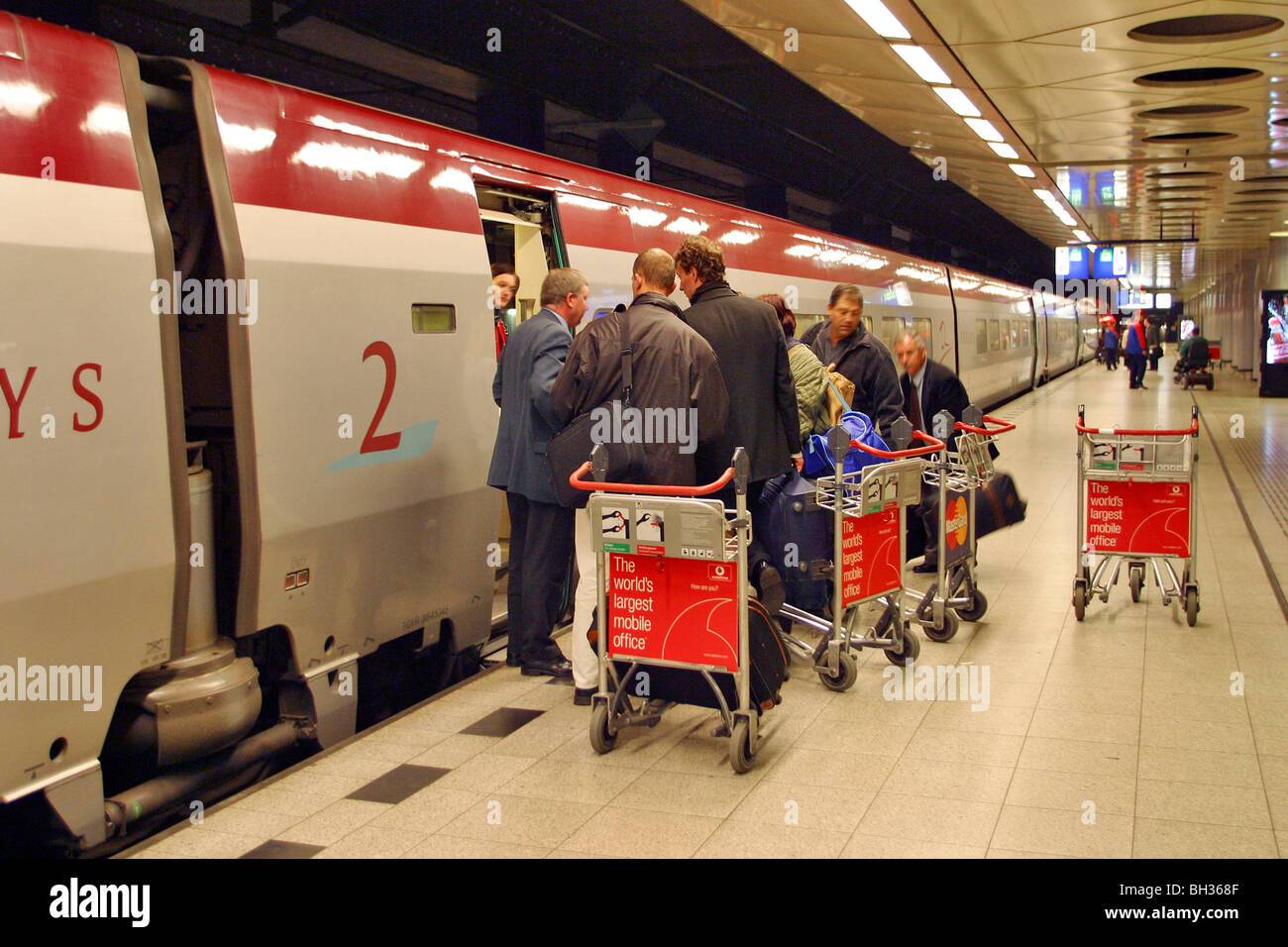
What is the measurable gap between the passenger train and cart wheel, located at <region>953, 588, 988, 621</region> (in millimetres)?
2829

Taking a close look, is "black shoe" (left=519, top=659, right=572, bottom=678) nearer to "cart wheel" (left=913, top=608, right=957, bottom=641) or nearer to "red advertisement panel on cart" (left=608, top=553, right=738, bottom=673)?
"red advertisement panel on cart" (left=608, top=553, right=738, bottom=673)

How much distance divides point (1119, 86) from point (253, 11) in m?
8.03

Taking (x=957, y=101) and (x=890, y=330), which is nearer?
(x=957, y=101)

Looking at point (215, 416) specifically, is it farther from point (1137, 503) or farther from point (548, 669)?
point (1137, 503)

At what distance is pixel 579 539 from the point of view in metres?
5.13

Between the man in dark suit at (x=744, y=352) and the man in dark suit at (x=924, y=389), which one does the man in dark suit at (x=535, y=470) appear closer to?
the man in dark suit at (x=744, y=352)

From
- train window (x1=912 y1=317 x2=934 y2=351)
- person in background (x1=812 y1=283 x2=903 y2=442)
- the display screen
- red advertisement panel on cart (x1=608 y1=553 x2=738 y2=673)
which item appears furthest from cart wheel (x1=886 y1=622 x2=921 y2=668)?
the display screen

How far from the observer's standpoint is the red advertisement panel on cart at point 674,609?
4.31 metres

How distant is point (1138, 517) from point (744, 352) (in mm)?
2852

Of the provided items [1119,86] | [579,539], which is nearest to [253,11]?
[579,539]

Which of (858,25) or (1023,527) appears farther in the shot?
(1023,527)

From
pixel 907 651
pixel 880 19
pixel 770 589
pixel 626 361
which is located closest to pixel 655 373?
pixel 626 361

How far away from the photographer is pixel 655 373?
15.3 ft

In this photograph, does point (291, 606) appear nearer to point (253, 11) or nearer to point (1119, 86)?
point (253, 11)
